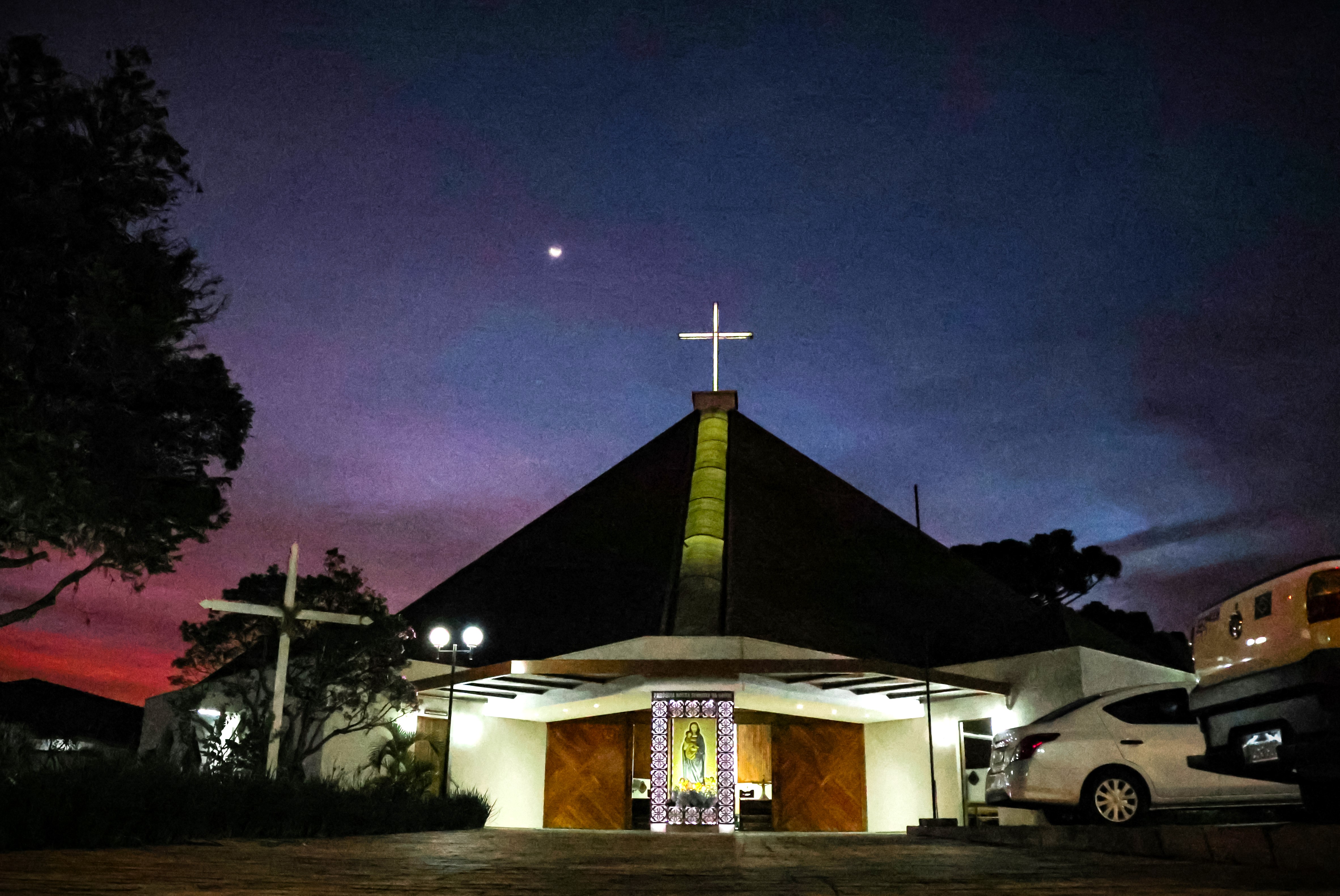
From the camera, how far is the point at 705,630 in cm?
2136

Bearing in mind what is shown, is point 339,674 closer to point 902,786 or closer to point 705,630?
point 705,630

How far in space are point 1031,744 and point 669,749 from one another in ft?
31.8

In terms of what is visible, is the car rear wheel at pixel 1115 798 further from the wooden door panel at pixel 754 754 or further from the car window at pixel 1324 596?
the wooden door panel at pixel 754 754

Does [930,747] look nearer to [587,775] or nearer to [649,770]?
[649,770]

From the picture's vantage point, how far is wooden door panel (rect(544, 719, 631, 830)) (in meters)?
23.6

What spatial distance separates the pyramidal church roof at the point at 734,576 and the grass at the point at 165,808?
32.0ft

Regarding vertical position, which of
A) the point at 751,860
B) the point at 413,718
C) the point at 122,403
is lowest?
the point at 751,860

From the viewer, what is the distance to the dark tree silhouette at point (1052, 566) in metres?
47.1

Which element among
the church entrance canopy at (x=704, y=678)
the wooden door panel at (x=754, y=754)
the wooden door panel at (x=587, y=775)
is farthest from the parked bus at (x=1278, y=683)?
the wooden door panel at (x=754, y=754)

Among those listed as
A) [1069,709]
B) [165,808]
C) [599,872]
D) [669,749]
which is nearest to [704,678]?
[669,749]

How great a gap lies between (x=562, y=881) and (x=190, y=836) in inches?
210

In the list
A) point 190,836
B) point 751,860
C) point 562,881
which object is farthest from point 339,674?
point 562,881

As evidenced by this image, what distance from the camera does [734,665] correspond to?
1806 centimetres

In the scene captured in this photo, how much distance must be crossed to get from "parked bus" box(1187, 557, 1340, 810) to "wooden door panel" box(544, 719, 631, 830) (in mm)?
18826
